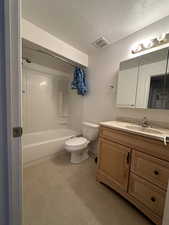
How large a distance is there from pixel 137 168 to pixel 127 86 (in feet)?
3.84

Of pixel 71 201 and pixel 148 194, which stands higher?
pixel 148 194

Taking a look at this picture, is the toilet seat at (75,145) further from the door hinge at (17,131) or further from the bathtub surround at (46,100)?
the door hinge at (17,131)

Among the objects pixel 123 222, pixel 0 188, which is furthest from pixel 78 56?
pixel 123 222

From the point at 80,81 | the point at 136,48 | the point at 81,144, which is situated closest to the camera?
the point at 136,48

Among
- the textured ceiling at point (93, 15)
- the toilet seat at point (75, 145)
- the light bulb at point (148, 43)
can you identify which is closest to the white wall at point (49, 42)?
the textured ceiling at point (93, 15)

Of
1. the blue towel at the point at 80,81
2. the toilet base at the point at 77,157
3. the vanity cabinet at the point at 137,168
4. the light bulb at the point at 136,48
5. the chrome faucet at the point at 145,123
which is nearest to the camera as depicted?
the vanity cabinet at the point at 137,168

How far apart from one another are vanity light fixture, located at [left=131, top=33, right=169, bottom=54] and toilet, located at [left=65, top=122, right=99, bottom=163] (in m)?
1.41

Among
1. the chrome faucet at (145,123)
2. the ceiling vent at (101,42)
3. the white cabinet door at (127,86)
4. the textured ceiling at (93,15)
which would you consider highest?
the textured ceiling at (93,15)

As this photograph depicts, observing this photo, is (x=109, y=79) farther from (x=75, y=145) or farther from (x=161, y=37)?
(x=75, y=145)

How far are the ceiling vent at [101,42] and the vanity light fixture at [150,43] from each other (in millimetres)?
489

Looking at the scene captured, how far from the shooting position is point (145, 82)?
5.17ft

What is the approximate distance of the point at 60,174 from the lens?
5.86 ft

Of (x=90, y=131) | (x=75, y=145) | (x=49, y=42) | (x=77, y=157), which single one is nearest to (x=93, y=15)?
(x=49, y=42)

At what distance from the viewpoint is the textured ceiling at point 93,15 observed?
48.1 inches
